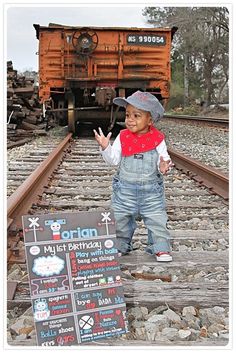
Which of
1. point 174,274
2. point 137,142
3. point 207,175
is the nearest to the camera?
point 174,274

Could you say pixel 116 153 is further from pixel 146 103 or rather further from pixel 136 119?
pixel 146 103

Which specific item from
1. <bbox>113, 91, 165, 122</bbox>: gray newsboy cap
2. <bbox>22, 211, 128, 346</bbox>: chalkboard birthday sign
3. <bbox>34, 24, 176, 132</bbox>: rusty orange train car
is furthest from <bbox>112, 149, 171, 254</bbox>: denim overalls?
<bbox>34, 24, 176, 132</bbox>: rusty orange train car

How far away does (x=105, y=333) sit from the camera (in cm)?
213

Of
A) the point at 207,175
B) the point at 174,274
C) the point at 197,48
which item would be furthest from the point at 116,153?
the point at 197,48

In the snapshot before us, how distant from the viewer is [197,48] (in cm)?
2998

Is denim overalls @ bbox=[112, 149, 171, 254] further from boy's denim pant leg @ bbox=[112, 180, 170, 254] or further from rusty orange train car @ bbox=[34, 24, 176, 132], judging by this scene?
rusty orange train car @ bbox=[34, 24, 176, 132]

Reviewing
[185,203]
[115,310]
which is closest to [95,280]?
[115,310]

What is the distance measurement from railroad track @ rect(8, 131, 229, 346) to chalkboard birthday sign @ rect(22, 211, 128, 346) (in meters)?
0.09

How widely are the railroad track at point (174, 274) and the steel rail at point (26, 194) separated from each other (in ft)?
0.07

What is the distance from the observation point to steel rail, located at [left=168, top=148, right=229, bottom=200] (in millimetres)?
4918

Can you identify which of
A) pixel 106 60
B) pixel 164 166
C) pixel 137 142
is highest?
pixel 106 60

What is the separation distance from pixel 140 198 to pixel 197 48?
28418 mm

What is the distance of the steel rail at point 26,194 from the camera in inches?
140
